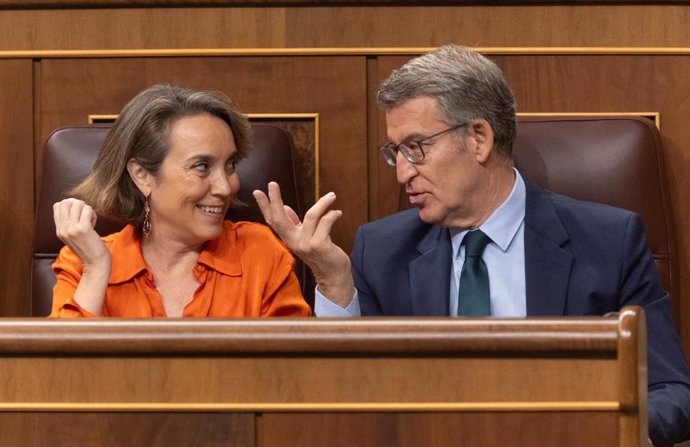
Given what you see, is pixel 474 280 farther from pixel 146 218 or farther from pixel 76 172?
pixel 76 172

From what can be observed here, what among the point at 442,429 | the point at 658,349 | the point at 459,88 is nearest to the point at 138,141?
the point at 459,88

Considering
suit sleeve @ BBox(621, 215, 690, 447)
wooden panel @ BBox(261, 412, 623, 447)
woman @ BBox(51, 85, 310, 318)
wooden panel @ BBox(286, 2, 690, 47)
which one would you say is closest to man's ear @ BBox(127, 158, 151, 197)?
woman @ BBox(51, 85, 310, 318)

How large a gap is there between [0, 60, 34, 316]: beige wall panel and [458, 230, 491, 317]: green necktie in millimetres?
692

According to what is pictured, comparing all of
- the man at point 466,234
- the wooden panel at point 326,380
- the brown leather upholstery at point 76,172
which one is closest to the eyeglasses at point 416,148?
the man at point 466,234

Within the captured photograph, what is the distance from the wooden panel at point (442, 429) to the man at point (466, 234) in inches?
18.8

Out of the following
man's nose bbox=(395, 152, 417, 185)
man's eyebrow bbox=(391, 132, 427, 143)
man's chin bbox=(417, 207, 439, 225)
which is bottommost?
man's chin bbox=(417, 207, 439, 225)

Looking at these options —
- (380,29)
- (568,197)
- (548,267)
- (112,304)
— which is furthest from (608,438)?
(380,29)

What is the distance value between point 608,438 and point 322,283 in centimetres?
56

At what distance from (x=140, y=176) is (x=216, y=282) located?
17 centimetres

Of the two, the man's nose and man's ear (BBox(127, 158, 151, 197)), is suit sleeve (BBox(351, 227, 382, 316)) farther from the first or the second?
man's ear (BBox(127, 158, 151, 197))

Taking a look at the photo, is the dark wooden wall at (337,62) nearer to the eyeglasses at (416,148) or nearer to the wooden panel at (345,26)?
the wooden panel at (345,26)

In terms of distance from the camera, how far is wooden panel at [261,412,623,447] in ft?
2.67

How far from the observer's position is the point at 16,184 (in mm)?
1705

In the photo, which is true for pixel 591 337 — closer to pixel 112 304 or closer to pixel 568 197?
pixel 568 197
